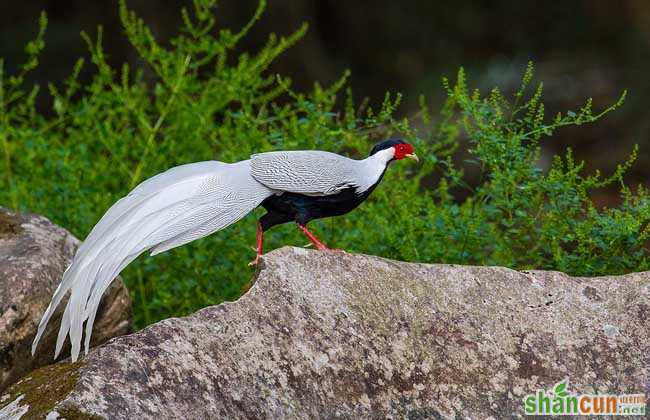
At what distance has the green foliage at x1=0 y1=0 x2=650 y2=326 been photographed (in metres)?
4.46

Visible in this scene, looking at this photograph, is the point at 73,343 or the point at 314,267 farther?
the point at 314,267

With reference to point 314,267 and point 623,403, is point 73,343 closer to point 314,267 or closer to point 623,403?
point 314,267

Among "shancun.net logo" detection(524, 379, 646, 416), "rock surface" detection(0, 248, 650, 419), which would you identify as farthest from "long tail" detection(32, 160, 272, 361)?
"shancun.net logo" detection(524, 379, 646, 416)

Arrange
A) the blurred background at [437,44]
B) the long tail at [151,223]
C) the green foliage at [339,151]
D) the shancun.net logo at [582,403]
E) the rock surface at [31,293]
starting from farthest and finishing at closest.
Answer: the blurred background at [437,44] < the green foliage at [339,151] < the rock surface at [31,293] < the shancun.net logo at [582,403] < the long tail at [151,223]

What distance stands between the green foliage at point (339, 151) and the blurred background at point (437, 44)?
4.79m

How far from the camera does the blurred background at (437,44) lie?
1080cm

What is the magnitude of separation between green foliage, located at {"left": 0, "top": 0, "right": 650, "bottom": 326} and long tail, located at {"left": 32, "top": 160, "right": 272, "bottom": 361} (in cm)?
131

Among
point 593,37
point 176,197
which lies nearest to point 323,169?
point 176,197

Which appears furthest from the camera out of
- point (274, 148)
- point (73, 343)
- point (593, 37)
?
point (593, 37)

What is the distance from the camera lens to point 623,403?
3.32 meters

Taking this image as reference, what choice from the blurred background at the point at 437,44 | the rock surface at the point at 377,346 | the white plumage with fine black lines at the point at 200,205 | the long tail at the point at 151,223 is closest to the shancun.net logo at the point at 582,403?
the rock surface at the point at 377,346

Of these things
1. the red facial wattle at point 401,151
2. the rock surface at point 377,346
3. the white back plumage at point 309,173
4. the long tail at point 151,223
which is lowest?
the rock surface at point 377,346

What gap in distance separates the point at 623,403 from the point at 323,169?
123 centimetres

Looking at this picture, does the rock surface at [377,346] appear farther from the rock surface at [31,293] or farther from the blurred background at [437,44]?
the blurred background at [437,44]
